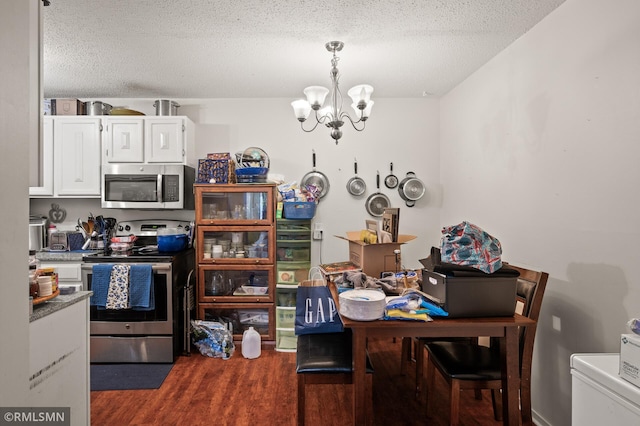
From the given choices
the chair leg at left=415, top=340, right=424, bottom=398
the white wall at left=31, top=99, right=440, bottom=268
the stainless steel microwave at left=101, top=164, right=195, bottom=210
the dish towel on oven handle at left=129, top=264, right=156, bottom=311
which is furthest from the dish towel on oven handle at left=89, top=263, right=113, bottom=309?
the chair leg at left=415, top=340, right=424, bottom=398

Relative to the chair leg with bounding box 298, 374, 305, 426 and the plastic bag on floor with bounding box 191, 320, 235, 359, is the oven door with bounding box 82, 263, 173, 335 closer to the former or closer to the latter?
the plastic bag on floor with bounding box 191, 320, 235, 359

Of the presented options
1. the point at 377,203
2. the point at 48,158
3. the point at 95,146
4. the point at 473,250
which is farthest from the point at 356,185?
the point at 48,158

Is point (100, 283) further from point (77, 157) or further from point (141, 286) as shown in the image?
point (77, 157)

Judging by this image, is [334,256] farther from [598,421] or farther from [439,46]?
[598,421]

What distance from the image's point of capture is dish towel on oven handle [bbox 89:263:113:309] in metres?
3.08

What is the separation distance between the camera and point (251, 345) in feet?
10.5

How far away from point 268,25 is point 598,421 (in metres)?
2.51

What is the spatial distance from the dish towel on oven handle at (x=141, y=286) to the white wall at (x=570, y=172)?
9.53ft

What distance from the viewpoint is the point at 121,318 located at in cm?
314

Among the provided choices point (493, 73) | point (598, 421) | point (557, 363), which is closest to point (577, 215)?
point (557, 363)

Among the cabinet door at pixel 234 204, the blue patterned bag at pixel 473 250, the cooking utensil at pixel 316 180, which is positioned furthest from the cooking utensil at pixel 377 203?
the blue patterned bag at pixel 473 250

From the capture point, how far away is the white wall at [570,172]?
167 cm

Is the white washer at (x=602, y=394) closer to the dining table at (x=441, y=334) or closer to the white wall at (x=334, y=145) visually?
the dining table at (x=441, y=334)

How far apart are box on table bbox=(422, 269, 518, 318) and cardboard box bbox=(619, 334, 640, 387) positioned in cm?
63
